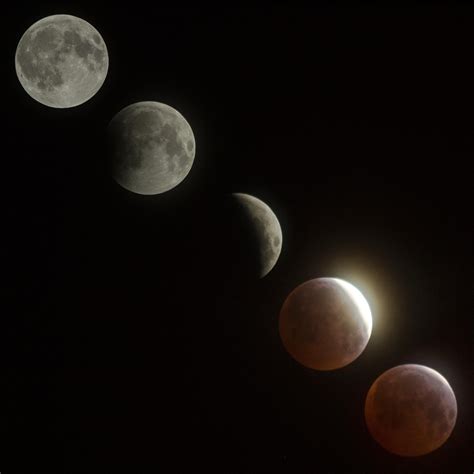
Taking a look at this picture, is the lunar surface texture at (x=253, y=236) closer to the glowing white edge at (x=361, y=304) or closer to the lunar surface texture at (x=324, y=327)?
the lunar surface texture at (x=324, y=327)

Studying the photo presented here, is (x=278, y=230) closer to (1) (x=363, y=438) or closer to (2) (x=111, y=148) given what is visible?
(2) (x=111, y=148)

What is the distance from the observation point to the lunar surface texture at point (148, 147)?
6730 mm

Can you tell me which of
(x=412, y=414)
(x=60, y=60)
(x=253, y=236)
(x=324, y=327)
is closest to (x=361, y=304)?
(x=324, y=327)

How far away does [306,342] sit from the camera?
6.21m

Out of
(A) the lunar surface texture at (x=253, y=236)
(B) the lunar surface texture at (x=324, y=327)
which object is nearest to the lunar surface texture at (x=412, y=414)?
(B) the lunar surface texture at (x=324, y=327)

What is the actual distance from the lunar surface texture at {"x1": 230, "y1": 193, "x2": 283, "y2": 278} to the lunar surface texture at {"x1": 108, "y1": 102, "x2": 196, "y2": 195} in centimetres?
99

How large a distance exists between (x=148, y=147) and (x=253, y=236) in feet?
6.14

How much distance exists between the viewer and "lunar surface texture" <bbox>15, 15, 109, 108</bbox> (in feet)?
21.4

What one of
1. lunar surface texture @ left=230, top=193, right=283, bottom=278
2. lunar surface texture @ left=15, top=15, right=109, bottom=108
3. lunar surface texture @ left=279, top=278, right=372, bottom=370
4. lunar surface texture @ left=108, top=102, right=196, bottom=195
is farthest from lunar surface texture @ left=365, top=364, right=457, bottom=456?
lunar surface texture @ left=15, top=15, right=109, bottom=108

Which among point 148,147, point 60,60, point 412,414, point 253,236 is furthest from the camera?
point 253,236

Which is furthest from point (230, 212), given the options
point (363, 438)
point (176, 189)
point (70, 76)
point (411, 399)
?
point (363, 438)

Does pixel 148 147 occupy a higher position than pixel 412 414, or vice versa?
pixel 148 147

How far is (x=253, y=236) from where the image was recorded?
283 inches

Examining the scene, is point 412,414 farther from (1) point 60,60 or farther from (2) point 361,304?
(1) point 60,60
